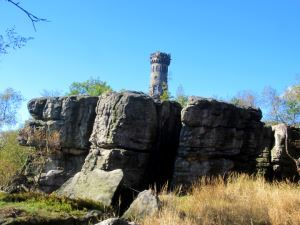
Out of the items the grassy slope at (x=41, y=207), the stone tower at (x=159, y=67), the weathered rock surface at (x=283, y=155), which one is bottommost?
the grassy slope at (x=41, y=207)

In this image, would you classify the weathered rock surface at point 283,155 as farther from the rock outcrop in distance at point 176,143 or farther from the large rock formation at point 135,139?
the large rock formation at point 135,139

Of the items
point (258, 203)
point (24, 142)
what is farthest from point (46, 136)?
point (258, 203)

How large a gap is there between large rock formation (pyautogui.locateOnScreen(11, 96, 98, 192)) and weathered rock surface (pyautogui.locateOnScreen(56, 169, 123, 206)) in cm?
748

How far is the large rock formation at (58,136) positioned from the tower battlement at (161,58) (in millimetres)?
58026

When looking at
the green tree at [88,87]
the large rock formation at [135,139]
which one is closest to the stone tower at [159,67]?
the green tree at [88,87]

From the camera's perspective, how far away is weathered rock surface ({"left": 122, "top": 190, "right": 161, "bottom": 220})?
8.41m

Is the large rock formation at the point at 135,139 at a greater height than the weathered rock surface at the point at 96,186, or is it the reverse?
the large rock formation at the point at 135,139

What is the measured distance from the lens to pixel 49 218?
751 cm

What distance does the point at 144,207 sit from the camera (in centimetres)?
860

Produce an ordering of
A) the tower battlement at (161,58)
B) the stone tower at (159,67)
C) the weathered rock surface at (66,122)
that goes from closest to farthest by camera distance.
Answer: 1. the weathered rock surface at (66,122)
2. the stone tower at (159,67)
3. the tower battlement at (161,58)

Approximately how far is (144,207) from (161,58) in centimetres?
→ 7087

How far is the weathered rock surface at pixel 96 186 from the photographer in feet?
32.1

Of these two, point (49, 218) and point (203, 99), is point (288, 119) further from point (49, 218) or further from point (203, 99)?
point (49, 218)

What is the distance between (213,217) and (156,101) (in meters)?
9.43
